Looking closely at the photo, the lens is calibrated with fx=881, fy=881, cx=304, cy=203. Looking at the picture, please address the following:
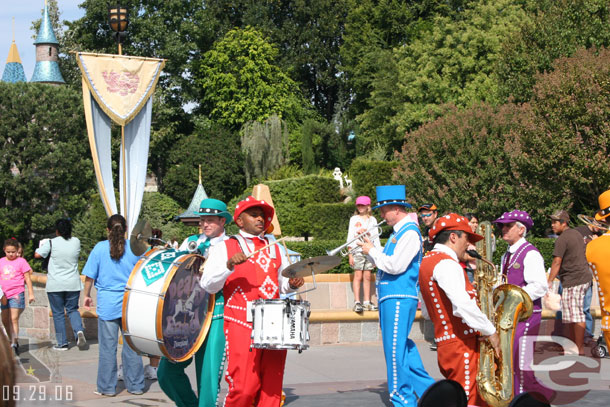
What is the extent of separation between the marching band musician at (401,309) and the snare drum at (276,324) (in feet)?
3.71

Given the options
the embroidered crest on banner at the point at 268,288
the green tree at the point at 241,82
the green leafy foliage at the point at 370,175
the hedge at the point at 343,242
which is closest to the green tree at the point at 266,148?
the green tree at the point at 241,82

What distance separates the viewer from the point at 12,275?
11922mm

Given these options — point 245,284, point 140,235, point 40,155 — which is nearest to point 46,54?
point 40,155

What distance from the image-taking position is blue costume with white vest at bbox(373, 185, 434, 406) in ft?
23.6

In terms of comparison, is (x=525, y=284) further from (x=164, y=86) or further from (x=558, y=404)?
(x=164, y=86)

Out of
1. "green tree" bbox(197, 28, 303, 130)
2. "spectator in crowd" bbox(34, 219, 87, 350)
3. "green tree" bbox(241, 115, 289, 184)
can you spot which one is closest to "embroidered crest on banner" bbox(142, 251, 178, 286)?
"spectator in crowd" bbox(34, 219, 87, 350)

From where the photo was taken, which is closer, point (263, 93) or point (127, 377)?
point (127, 377)

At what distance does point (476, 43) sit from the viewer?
41.1 m

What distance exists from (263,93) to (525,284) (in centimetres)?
4766

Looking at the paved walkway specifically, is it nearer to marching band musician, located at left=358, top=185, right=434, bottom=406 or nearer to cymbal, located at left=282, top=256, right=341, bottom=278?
marching band musician, located at left=358, top=185, right=434, bottom=406

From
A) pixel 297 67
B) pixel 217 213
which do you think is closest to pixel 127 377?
pixel 217 213

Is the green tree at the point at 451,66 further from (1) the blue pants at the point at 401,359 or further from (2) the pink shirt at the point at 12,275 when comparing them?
(1) the blue pants at the point at 401,359

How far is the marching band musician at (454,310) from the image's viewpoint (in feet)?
19.2

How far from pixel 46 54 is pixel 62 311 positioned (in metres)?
53.1
